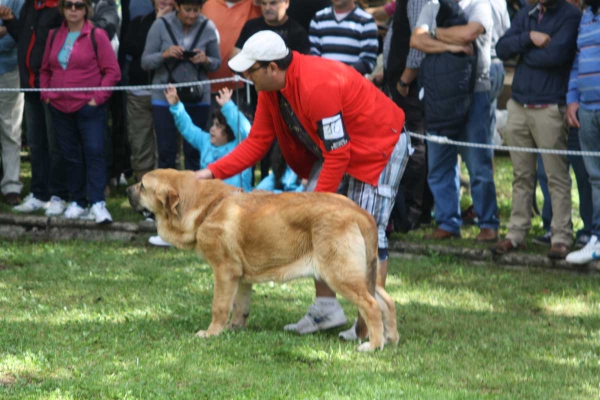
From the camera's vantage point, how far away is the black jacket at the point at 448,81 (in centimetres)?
923

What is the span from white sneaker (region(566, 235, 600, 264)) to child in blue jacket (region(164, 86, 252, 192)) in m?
3.32

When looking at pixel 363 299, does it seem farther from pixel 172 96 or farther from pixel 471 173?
pixel 172 96

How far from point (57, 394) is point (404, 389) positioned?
1884mm

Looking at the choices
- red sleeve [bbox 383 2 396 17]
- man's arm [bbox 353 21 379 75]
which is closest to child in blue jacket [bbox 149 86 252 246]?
man's arm [bbox 353 21 379 75]

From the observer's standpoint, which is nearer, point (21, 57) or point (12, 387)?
point (12, 387)

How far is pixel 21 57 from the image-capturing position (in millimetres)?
10906

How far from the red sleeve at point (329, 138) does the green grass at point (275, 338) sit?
1097mm

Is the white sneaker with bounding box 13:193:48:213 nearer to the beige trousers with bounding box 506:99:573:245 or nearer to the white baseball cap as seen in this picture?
the beige trousers with bounding box 506:99:573:245

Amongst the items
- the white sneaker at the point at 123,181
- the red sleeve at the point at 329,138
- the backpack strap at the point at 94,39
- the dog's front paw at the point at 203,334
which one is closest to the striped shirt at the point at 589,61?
the red sleeve at the point at 329,138

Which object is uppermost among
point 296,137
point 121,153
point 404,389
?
point 296,137

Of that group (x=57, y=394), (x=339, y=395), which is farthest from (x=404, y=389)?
(x=57, y=394)

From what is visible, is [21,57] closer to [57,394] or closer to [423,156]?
[423,156]

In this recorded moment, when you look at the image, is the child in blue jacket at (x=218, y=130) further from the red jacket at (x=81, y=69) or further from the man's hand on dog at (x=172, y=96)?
the red jacket at (x=81, y=69)

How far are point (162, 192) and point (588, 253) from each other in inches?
163
